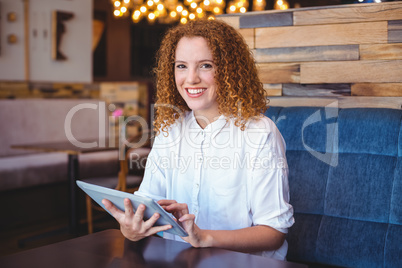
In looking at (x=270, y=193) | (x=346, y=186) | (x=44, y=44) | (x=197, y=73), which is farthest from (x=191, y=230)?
(x=44, y=44)

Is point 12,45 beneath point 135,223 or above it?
above

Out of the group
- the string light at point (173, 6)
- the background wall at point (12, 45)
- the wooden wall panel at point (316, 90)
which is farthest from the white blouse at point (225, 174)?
the background wall at point (12, 45)

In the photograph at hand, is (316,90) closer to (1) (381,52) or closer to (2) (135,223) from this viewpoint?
(1) (381,52)

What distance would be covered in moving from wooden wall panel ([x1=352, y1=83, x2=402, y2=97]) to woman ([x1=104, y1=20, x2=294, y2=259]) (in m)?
0.62

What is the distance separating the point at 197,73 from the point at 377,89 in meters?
0.94

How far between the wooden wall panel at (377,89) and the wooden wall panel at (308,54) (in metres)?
0.14

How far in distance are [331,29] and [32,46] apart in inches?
176

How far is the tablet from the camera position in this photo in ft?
3.69

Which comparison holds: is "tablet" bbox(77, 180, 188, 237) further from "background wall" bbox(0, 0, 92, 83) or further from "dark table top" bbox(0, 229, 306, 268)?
"background wall" bbox(0, 0, 92, 83)

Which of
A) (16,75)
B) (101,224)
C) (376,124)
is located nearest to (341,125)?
(376,124)

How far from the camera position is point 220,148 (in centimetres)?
161

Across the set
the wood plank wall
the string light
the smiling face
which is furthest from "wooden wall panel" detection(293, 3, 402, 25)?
the string light

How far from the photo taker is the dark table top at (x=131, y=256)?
1051 mm

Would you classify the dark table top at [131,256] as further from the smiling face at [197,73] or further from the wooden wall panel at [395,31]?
the wooden wall panel at [395,31]
